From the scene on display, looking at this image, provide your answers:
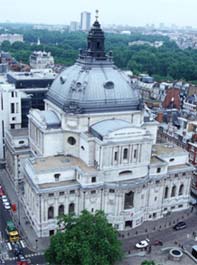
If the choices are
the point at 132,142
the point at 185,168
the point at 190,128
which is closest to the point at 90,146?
the point at 132,142

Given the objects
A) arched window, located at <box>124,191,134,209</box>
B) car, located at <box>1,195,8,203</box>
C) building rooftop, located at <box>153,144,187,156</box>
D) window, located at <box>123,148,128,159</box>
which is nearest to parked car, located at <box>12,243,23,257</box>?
car, located at <box>1,195,8,203</box>

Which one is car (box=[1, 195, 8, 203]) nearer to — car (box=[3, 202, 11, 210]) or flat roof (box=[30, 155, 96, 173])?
car (box=[3, 202, 11, 210])

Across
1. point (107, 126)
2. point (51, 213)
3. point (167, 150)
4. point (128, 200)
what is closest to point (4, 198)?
point (51, 213)

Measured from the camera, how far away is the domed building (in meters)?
85.0

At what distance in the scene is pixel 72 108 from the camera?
90.7 metres

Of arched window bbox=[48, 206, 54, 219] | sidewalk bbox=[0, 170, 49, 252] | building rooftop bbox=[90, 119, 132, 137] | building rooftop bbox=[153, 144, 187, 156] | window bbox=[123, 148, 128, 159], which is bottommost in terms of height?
sidewalk bbox=[0, 170, 49, 252]

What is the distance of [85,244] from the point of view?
66.1 metres

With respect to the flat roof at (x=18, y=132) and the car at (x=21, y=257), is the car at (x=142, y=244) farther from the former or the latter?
the flat roof at (x=18, y=132)

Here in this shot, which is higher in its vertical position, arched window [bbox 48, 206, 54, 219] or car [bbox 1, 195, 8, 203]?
arched window [bbox 48, 206, 54, 219]

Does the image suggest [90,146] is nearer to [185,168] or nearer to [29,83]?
[185,168]

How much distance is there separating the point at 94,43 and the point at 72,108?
2020cm

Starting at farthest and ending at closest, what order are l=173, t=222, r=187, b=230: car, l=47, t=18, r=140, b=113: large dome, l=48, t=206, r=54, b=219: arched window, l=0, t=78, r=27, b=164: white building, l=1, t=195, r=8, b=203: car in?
l=0, t=78, r=27, b=164: white building → l=1, t=195, r=8, b=203: car → l=47, t=18, r=140, b=113: large dome → l=173, t=222, r=187, b=230: car → l=48, t=206, r=54, b=219: arched window

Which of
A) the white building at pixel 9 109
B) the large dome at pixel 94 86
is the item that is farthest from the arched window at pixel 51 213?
the white building at pixel 9 109

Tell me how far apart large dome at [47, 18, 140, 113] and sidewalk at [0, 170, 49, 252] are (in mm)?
26501
